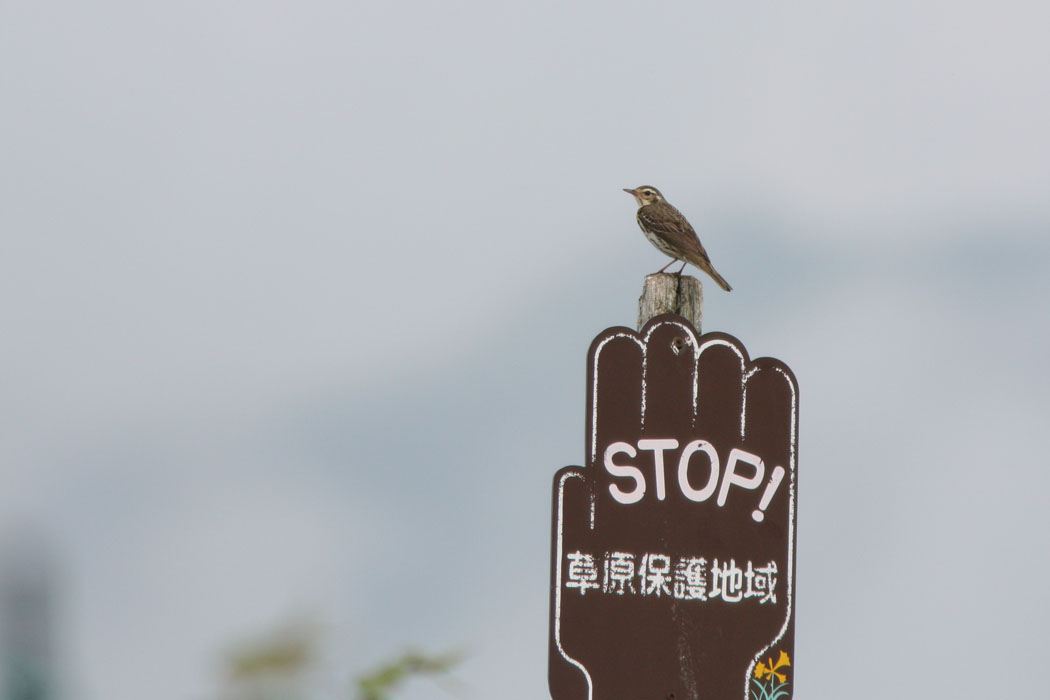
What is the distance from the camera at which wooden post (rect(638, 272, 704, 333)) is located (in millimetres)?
4285

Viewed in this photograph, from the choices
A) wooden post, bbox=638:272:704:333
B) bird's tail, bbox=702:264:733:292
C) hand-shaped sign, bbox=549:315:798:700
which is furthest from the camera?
bird's tail, bbox=702:264:733:292

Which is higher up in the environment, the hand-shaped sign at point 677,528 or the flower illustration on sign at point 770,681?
the hand-shaped sign at point 677,528

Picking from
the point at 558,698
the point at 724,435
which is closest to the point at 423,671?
the point at 558,698

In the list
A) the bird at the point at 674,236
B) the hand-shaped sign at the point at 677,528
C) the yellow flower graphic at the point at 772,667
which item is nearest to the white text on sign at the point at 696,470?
the hand-shaped sign at the point at 677,528

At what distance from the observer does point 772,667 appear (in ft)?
12.8

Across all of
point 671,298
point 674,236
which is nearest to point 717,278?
point 674,236

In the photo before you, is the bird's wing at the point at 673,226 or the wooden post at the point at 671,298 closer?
the wooden post at the point at 671,298

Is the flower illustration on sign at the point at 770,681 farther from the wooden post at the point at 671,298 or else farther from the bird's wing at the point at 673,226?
the bird's wing at the point at 673,226

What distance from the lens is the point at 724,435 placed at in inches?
157

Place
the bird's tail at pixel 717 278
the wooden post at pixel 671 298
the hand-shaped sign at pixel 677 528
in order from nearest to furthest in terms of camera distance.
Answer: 1. the hand-shaped sign at pixel 677 528
2. the wooden post at pixel 671 298
3. the bird's tail at pixel 717 278

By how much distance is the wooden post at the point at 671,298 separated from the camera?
4285mm

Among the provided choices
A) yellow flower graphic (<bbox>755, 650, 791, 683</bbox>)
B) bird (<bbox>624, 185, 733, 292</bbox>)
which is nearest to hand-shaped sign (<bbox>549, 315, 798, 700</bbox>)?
yellow flower graphic (<bbox>755, 650, 791, 683</bbox>)

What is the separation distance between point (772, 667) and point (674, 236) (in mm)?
3251

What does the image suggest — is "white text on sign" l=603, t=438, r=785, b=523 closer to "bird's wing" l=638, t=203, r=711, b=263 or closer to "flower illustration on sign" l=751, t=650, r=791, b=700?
"flower illustration on sign" l=751, t=650, r=791, b=700
